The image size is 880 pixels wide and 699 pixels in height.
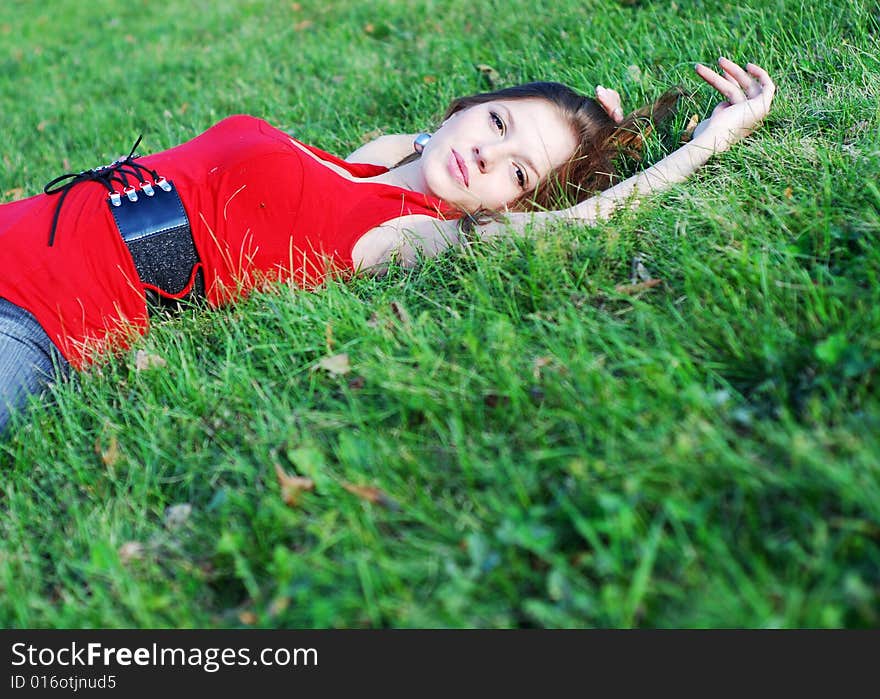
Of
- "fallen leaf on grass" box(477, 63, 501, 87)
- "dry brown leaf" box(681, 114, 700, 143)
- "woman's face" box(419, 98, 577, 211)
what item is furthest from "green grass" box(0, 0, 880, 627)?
"fallen leaf on grass" box(477, 63, 501, 87)

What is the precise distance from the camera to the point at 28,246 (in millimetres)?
2852

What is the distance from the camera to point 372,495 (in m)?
1.94

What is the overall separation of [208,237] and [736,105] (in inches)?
86.4

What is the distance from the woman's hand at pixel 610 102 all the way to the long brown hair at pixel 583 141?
0.05 m

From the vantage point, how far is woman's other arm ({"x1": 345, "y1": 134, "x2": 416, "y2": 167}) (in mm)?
3768

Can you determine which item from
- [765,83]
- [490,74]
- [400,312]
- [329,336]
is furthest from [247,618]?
[490,74]

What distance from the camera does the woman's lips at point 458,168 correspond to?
319 centimetres

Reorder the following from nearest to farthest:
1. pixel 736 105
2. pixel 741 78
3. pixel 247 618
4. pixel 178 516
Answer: pixel 247 618 → pixel 178 516 → pixel 736 105 → pixel 741 78

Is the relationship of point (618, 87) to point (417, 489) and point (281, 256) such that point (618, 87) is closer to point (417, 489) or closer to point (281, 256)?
point (281, 256)

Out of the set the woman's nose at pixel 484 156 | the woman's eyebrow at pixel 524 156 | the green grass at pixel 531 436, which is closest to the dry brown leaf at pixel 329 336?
the green grass at pixel 531 436

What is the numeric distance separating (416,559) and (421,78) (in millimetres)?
3775

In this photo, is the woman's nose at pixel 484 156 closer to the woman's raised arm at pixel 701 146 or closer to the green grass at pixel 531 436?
the woman's raised arm at pixel 701 146

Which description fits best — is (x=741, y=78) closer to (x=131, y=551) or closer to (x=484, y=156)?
(x=484, y=156)
